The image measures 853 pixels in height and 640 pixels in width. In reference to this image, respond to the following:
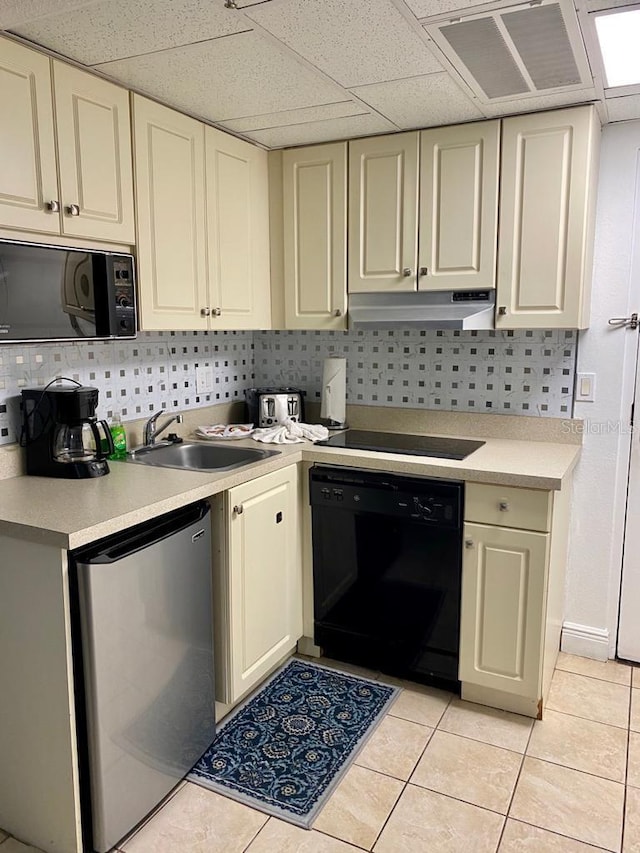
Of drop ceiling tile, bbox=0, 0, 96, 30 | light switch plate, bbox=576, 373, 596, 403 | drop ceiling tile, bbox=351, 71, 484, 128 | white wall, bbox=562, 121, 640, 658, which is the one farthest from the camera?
light switch plate, bbox=576, 373, 596, 403

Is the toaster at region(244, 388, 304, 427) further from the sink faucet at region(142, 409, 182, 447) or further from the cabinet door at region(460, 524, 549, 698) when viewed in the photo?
the cabinet door at region(460, 524, 549, 698)

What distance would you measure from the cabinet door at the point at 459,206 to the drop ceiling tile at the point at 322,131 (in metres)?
0.20

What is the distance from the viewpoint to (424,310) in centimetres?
265

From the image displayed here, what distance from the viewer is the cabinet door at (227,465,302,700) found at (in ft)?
7.42

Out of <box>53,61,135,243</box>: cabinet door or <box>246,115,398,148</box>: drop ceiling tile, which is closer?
<box>53,61,135,243</box>: cabinet door

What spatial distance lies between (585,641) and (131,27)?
9.14ft

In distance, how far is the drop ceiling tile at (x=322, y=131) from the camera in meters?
2.51

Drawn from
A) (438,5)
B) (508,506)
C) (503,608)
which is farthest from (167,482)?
(438,5)

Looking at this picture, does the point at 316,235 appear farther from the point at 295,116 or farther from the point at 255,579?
the point at 255,579

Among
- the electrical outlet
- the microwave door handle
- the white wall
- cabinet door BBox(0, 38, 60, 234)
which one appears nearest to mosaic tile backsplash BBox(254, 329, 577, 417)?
the white wall

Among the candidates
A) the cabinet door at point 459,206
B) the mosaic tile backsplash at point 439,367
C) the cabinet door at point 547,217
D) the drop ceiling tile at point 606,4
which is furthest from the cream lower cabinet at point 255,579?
the drop ceiling tile at point 606,4

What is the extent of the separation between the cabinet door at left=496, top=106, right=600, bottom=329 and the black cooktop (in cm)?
53

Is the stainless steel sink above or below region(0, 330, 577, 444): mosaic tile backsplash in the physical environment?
below

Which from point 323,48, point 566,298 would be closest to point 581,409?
point 566,298
